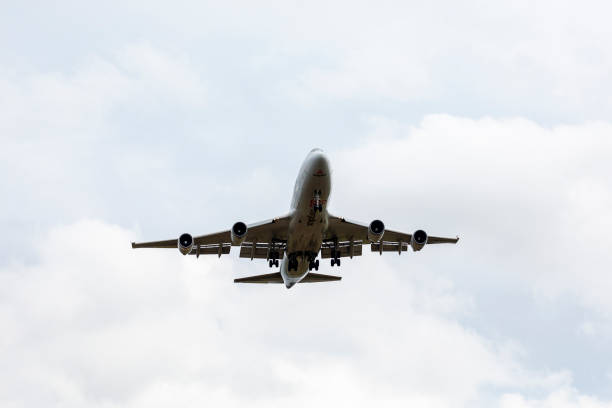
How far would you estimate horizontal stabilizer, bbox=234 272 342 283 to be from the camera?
4453cm

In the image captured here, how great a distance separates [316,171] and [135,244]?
11633 millimetres

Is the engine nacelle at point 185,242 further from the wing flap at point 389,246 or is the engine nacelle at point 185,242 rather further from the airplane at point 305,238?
the wing flap at point 389,246

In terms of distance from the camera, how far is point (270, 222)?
40.2 m

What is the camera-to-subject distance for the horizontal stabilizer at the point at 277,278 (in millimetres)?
44531

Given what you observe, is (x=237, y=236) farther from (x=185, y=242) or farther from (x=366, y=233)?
(x=366, y=233)

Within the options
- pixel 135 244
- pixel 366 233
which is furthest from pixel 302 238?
pixel 135 244

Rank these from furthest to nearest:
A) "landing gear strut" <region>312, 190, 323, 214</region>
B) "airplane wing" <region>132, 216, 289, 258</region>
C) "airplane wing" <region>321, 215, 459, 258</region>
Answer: "airplane wing" <region>321, 215, 459, 258</region>, "airplane wing" <region>132, 216, 289, 258</region>, "landing gear strut" <region>312, 190, 323, 214</region>

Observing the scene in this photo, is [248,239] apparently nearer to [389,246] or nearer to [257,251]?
[257,251]

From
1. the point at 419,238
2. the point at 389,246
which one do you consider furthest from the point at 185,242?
the point at 389,246

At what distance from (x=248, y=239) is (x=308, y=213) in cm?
678

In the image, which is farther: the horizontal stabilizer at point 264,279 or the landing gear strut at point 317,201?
the horizontal stabilizer at point 264,279

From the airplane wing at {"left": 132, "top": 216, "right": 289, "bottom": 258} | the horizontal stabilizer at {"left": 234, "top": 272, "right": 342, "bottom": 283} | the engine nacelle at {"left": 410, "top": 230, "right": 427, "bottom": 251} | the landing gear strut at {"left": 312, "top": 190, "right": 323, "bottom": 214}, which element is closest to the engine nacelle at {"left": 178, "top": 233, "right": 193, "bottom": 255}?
the airplane wing at {"left": 132, "top": 216, "right": 289, "bottom": 258}

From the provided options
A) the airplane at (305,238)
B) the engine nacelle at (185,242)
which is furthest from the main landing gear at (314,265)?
the engine nacelle at (185,242)

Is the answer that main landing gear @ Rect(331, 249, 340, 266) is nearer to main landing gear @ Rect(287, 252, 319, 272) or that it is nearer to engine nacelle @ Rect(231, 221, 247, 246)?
Result: main landing gear @ Rect(287, 252, 319, 272)
